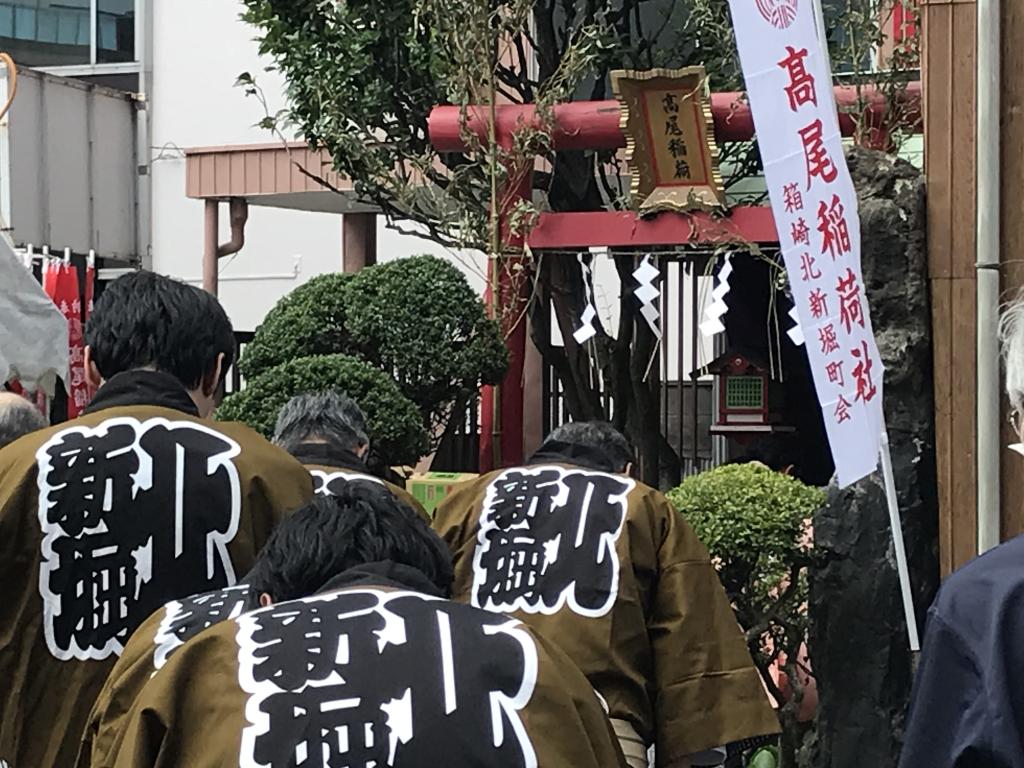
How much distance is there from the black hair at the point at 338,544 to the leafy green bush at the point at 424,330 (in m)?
4.89

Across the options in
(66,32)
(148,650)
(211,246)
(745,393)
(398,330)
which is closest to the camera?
(148,650)

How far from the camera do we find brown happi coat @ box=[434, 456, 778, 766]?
4.61 metres

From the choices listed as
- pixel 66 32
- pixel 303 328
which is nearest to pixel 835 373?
pixel 303 328

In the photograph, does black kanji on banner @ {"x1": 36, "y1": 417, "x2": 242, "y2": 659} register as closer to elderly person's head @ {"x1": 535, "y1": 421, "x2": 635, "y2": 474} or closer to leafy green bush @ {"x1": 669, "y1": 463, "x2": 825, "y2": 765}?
elderly person's head @ {"x1": 535, "y1": 421, "x2": 635, "y2": 474}

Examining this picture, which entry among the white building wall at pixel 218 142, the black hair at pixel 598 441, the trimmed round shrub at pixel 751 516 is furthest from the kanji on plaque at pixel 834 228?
the white building wall at pixel 218 142

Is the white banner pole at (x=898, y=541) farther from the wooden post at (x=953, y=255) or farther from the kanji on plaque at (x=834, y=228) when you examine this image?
the kanji on plaque at (x=834, y=228)

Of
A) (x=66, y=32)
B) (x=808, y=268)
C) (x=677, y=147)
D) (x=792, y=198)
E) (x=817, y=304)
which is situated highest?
(x=66, y=32)

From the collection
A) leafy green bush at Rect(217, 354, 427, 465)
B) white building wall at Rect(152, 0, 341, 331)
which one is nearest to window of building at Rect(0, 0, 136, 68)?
white building wall at Rect(152, 0, 341, 331)

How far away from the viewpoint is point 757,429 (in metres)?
9.06

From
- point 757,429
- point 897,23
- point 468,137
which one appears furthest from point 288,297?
point 897,23

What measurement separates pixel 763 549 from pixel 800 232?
176 cm

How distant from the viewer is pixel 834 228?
4.79m

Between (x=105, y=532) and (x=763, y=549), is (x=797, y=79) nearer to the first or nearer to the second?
(x=763, y=549)

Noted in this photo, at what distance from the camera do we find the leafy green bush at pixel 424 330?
293 inches
